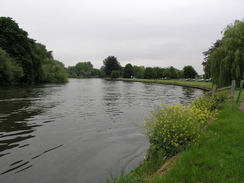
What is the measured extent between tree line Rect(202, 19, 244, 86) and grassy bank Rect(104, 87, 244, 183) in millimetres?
20535

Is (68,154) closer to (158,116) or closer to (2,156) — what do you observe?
(2,156)

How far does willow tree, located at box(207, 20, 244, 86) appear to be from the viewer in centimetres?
2434

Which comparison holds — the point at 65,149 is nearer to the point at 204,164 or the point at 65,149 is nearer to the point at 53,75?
the point at 204,164

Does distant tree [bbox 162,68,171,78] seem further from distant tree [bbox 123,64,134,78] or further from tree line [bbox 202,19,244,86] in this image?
tree line [bbox 202,19,244,86]

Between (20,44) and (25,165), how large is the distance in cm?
5073

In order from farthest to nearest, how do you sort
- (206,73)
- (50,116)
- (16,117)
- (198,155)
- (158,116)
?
(206,73)
(50,116)
(16,117)
(158,116)
(198,155)

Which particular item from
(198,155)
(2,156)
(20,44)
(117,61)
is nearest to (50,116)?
(2,156)

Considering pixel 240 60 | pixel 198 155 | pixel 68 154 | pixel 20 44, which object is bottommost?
pixel 68 154

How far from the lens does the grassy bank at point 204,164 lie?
4.16 m

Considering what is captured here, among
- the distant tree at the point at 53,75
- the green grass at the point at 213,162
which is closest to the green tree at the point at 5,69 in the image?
the distant tree at the point at 53,75

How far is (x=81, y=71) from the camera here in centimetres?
16675

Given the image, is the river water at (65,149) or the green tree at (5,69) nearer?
the river water at (65,149)

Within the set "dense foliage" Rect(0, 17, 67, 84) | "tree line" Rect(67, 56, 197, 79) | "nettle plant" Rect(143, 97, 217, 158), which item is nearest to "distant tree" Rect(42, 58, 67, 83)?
"dense foliage" Rect(0, 17, 67, 84)

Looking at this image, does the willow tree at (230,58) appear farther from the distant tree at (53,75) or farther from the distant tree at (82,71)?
the distant tree at (82,71)
